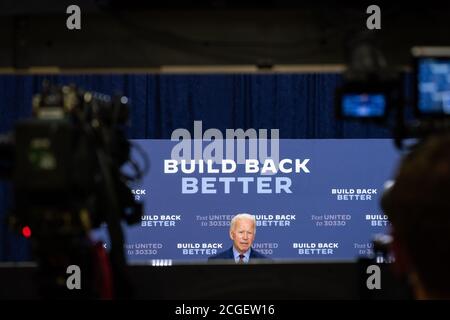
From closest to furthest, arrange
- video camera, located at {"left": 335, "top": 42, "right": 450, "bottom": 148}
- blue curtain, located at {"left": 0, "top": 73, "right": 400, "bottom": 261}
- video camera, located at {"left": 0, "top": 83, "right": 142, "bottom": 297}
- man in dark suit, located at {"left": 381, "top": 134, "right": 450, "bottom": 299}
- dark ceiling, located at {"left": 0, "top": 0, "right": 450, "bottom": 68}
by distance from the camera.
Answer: man in dark suit, located at {"left": 381, "top": 134, "right": 450, "bottom": 299}, video camera, located at {"left": 0, "top": 83, "right": 142, "bottom": 297}, video camera, located at {"left": 335, "top": 42, "right": 450, "bottom": 148}, dark ceiling, located at {"left": 0, "top": 0, "right": 450, "bottom": 68}, blue curtain, located at {"left": 0, "top": 73, "right": 400, "bottom": 261}

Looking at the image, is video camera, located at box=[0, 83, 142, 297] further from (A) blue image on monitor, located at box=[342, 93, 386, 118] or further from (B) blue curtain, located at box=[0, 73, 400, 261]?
(B) blue curtain, located at box=[0, 73, 400, 261]

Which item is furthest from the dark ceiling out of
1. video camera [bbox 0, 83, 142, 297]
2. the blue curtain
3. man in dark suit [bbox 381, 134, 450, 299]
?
man in dark suit [bbox 381, 134, 450, 299]

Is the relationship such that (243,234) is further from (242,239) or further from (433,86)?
(433,86)

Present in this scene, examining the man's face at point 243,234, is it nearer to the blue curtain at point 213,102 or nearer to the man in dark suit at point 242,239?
the man in dark suit at point 242,239

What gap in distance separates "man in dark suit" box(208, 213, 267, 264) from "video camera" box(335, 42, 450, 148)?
2.84 m

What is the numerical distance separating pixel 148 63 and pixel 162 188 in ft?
4.55

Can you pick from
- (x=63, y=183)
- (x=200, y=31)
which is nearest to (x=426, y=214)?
(x=63, y=183)

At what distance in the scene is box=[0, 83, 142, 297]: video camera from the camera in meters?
1.55

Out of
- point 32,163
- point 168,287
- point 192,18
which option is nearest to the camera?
point 32,163

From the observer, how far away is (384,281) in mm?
1972

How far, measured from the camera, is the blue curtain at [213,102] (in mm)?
5180

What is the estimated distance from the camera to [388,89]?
199 centimetres

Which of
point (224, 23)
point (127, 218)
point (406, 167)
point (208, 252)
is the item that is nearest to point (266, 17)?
point (224, 23)
